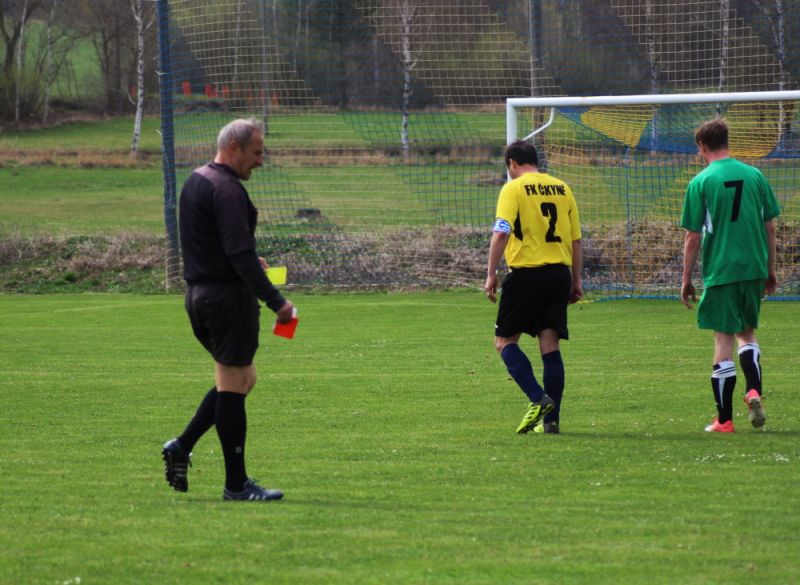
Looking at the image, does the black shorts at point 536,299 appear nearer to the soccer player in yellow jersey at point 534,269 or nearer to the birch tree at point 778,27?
the soccer player in yellow jersey at point 534,269

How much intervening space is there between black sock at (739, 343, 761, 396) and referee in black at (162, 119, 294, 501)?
337cm

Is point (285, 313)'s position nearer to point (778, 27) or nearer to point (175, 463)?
point (175, 463)

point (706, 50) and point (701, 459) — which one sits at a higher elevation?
point (706, 50)

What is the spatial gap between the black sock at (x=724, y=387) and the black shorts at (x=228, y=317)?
321 cm

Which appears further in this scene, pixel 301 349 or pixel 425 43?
pixel 425 43

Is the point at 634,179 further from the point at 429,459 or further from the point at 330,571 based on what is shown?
the point at 330,571

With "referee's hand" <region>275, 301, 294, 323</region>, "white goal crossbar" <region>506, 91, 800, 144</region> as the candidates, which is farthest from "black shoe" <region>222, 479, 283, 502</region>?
"white goal crossbar" <region>506, 91, 800, 144</region>

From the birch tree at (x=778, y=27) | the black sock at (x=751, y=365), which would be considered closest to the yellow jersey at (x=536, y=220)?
the black sock at (x=751, y=365)

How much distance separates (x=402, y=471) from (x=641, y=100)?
9706 mm

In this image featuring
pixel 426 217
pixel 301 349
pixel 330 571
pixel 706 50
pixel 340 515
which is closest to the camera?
pixel 330 571

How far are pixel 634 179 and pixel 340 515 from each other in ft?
41.7

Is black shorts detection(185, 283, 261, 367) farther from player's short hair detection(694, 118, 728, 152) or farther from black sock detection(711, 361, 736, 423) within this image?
player's short hair detection(694, 118, 728, 152)

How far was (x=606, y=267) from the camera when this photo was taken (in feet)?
59.0

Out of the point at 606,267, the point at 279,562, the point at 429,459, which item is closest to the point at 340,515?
the point at 279,562
